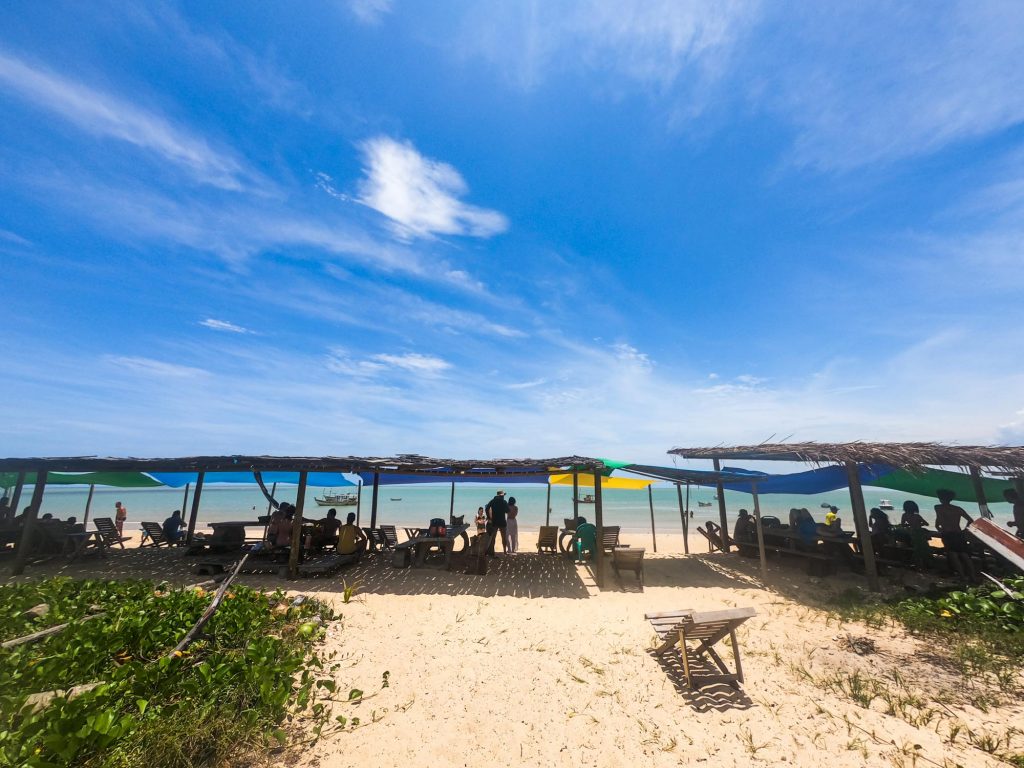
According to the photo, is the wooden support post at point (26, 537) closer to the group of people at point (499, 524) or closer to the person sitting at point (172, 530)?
the person sitting at point (172, 530)

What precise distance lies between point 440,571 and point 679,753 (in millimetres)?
7284

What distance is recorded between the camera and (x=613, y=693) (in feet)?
15.6

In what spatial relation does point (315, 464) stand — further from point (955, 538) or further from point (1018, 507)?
point (1018, 507)

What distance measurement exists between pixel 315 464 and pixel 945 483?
15758mm

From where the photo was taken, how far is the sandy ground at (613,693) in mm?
3771

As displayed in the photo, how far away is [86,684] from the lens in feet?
11.8

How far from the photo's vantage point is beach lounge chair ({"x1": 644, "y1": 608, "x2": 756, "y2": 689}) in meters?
4.84

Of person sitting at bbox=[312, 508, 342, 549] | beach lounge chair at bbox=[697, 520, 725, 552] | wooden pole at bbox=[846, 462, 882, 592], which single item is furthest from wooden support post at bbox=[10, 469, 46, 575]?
wooden pole at bbox=[846, 462, 882, 592]

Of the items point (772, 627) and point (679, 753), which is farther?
point (772, 627)

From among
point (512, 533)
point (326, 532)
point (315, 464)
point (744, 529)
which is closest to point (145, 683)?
point (315, 464)

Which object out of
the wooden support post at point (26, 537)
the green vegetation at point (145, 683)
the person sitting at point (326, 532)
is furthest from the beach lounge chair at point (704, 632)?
the wooden support post at point (26, 537)

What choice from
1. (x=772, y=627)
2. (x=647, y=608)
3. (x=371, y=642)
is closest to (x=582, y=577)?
(x=647, y=608)

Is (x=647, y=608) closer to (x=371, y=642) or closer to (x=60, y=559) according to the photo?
(x=371, y=642)

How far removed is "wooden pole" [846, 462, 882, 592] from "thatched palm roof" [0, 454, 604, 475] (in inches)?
201
